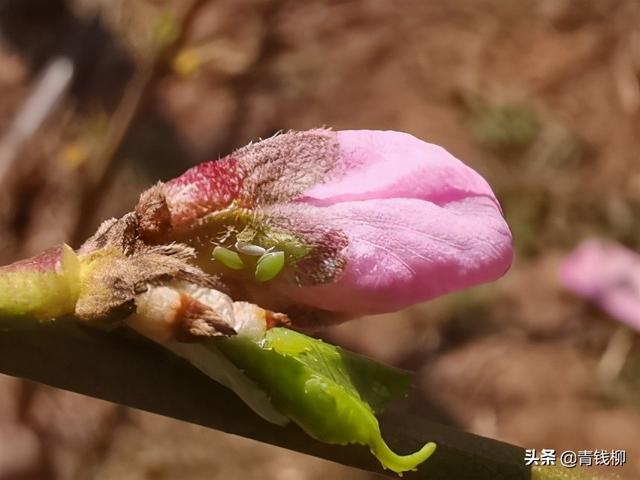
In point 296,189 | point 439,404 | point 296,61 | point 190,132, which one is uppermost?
point 296,61

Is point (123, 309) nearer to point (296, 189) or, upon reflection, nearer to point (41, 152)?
point (296, 189)

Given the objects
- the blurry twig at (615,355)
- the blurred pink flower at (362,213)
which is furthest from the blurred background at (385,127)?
the blurred pink flower at (362,213)

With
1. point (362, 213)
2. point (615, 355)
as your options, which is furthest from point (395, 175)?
Result: point (615, 355)

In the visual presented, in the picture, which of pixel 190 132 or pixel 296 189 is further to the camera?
pixel 190 132

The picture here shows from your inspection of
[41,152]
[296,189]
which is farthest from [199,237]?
[41,152]

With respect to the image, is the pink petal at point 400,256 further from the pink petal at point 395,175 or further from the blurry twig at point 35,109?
the blurry twig at point 35,109
